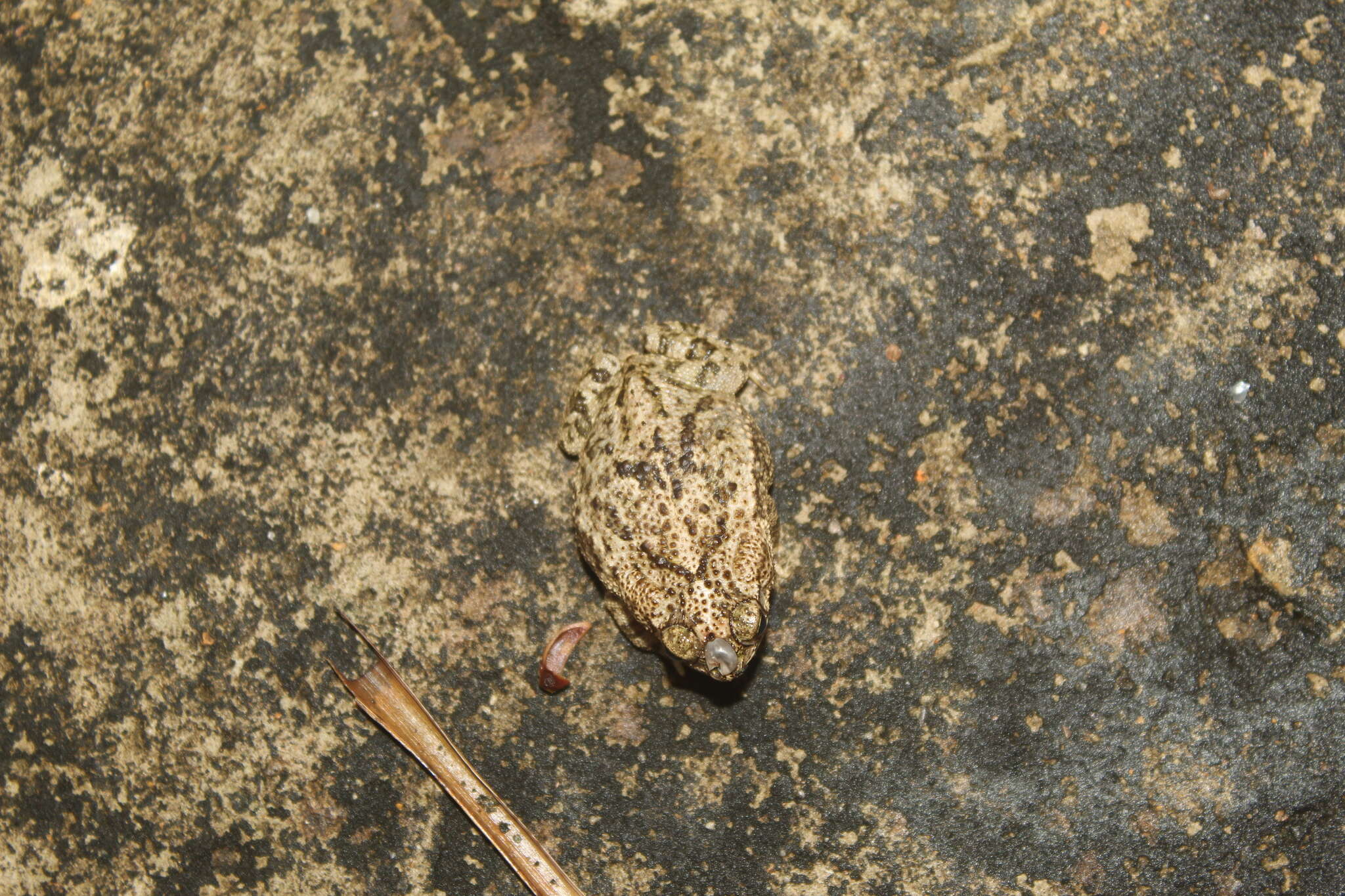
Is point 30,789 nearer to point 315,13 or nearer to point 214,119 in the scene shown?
point 214,119

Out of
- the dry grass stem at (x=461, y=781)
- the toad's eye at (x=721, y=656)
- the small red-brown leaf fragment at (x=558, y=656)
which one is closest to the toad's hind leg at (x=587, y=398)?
the small red-brown leaf fragment at (x=558, y=656)

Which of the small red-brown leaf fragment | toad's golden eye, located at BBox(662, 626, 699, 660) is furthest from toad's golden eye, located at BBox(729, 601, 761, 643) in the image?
the small red-brown leaf fragment

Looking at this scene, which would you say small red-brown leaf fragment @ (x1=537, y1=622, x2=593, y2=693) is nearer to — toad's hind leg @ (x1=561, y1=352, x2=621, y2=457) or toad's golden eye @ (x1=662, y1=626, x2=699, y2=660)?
toad's golden eye @ (x1=662, y1=626, x2=699, y2=660)

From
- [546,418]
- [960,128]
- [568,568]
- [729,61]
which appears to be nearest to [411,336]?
[546,418]

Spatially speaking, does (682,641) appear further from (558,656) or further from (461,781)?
(461,781)

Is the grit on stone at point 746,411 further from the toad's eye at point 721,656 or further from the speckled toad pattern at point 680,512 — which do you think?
the toad's eye at point 721,656

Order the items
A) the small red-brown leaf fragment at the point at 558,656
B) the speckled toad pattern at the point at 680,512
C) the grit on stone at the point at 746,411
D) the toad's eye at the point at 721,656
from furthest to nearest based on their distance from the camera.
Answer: the small red-brown leaf fragment at the point at 558,656 → the grit on stone at the point at 746,411 → the speckled toad pattern at the point at 680,512 → the toad's eye at the point at 721,656
